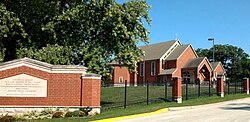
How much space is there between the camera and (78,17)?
21.0 m

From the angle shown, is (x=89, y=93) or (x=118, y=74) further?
(x=118, y=74)

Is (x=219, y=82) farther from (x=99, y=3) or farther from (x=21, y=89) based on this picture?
(x=21, y=89)

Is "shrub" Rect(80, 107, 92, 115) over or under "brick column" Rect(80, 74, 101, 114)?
under

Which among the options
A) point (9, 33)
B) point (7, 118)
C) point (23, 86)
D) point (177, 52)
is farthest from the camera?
point (177, 52)

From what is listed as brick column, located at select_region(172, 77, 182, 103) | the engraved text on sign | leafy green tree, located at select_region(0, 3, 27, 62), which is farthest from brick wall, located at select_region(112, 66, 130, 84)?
the engraved text on sign

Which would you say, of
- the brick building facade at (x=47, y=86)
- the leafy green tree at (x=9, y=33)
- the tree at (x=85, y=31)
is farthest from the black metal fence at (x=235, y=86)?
the leafy green tree at (x=9, y=33)

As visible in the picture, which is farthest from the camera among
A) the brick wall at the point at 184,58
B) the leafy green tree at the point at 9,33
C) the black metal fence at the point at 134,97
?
the brick wall at the point at 184,58

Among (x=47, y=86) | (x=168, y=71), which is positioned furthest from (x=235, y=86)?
(x=47, y=86)

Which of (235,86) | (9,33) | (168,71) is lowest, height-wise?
(235,86)

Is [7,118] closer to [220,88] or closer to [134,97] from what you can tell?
[134,97]

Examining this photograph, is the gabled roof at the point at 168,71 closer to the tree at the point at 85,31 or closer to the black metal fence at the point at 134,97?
the black metal fence at the point at 134,97

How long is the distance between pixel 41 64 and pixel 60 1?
7.16m

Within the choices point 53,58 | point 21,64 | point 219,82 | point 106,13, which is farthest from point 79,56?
point 219,82

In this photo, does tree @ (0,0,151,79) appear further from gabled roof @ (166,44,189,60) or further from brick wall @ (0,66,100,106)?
gabled roof @ (166,44,189,60)
